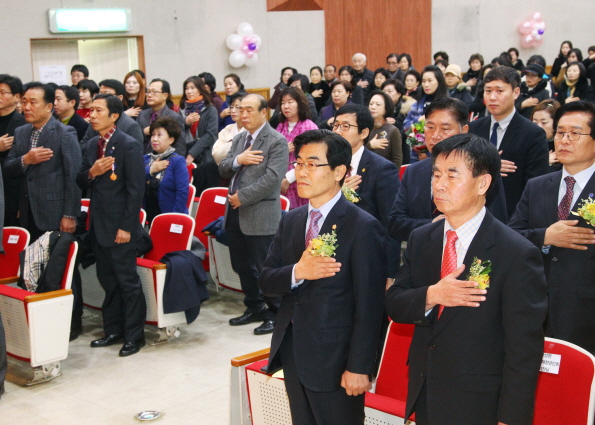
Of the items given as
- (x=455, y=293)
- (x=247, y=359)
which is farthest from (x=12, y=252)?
(x=455, y=293)

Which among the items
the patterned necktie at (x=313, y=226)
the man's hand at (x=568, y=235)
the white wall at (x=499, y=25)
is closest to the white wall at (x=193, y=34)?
the white wall at (x=499, y=25)

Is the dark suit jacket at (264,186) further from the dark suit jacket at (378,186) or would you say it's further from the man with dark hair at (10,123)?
the man with dark hair at (10,123)

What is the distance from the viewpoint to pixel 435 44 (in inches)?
605

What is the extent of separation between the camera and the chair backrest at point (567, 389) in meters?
2.22

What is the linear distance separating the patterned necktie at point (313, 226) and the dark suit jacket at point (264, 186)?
2181 millimetres

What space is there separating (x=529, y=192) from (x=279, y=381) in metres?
1.38

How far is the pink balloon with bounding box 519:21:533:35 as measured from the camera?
16125mm

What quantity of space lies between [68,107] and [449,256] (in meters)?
4.90

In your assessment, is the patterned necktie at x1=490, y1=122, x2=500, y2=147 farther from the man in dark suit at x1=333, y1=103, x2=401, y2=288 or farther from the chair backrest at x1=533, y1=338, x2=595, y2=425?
the chair backrest at x1=533, y1=338, x2=595, y2=425

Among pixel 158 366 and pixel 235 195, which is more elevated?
pixel 235 195

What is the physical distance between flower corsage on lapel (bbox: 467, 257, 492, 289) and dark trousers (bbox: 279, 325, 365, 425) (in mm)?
734

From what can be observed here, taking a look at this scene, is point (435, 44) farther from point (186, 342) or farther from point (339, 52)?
point (186, 342)

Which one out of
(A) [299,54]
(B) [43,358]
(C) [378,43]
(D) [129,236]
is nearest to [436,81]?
(D) [129,236]

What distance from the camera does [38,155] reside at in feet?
15.7
